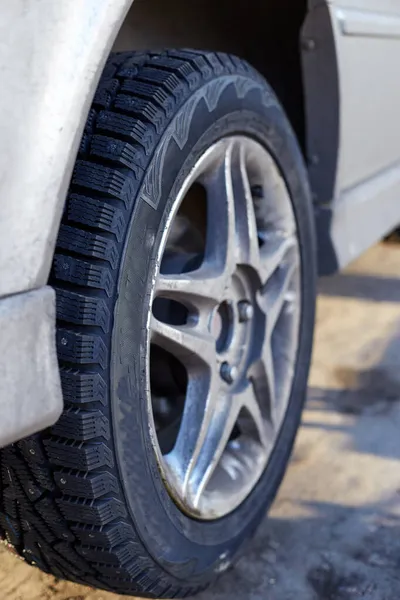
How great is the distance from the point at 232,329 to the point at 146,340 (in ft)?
1.40

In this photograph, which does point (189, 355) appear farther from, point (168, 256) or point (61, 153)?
point (61, 153)

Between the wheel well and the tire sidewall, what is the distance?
0.31 m

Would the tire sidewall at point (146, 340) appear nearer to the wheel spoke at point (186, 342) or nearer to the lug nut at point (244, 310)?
the wheel spoke at point (186, 342)

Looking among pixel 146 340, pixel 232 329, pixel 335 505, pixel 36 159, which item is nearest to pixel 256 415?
pixel 232 329

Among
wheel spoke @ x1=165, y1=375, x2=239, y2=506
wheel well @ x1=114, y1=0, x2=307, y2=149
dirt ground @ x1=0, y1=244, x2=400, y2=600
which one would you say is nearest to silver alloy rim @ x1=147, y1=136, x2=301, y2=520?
wheel spoke @ x1=165, y1=375, x2=239, y2=506

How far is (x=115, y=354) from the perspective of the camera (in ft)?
3.45

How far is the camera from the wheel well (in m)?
1.62

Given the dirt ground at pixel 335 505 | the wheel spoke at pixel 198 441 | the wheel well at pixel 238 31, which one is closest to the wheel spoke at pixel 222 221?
the wheel spoke at pixel 198 441

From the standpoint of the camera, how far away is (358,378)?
94.4 inches

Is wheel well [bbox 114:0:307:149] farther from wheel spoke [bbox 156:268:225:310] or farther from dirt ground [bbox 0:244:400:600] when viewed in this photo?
dirt ground [bbox 0:244:400:600]

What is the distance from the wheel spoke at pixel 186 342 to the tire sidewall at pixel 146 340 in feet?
0.38

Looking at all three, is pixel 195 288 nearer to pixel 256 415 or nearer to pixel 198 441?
pixel 198 441

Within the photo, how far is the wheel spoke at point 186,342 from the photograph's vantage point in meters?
1.24

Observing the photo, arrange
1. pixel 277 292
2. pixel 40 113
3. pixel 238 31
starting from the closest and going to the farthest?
pixel 40 113 < pixel 277 292 < pixel 238 31
